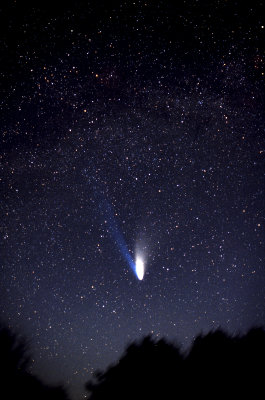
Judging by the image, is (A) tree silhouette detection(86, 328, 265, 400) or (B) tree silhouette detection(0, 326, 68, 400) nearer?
(A) tree silhouette detection(86, 328, 265, 400)

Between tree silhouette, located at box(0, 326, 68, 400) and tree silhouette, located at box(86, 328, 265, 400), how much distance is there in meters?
1.87

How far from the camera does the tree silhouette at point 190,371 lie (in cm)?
696

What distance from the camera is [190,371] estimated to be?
847cm

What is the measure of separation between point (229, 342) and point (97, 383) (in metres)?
5.73

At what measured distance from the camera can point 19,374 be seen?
10.9m

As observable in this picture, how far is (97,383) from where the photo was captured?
1048 cm

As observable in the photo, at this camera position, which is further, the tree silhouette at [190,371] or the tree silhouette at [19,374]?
the tree silhouette at [19,374]

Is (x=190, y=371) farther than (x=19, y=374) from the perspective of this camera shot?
No

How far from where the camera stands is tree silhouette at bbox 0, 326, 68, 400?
9.88 metres

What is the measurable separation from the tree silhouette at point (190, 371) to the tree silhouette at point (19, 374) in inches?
73.8

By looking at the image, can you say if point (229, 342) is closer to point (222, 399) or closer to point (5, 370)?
point (222, 399)

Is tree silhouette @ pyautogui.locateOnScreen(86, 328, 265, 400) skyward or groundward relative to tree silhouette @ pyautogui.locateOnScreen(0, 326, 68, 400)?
groundward

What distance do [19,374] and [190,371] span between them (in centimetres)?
749

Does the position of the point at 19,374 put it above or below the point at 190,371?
above
